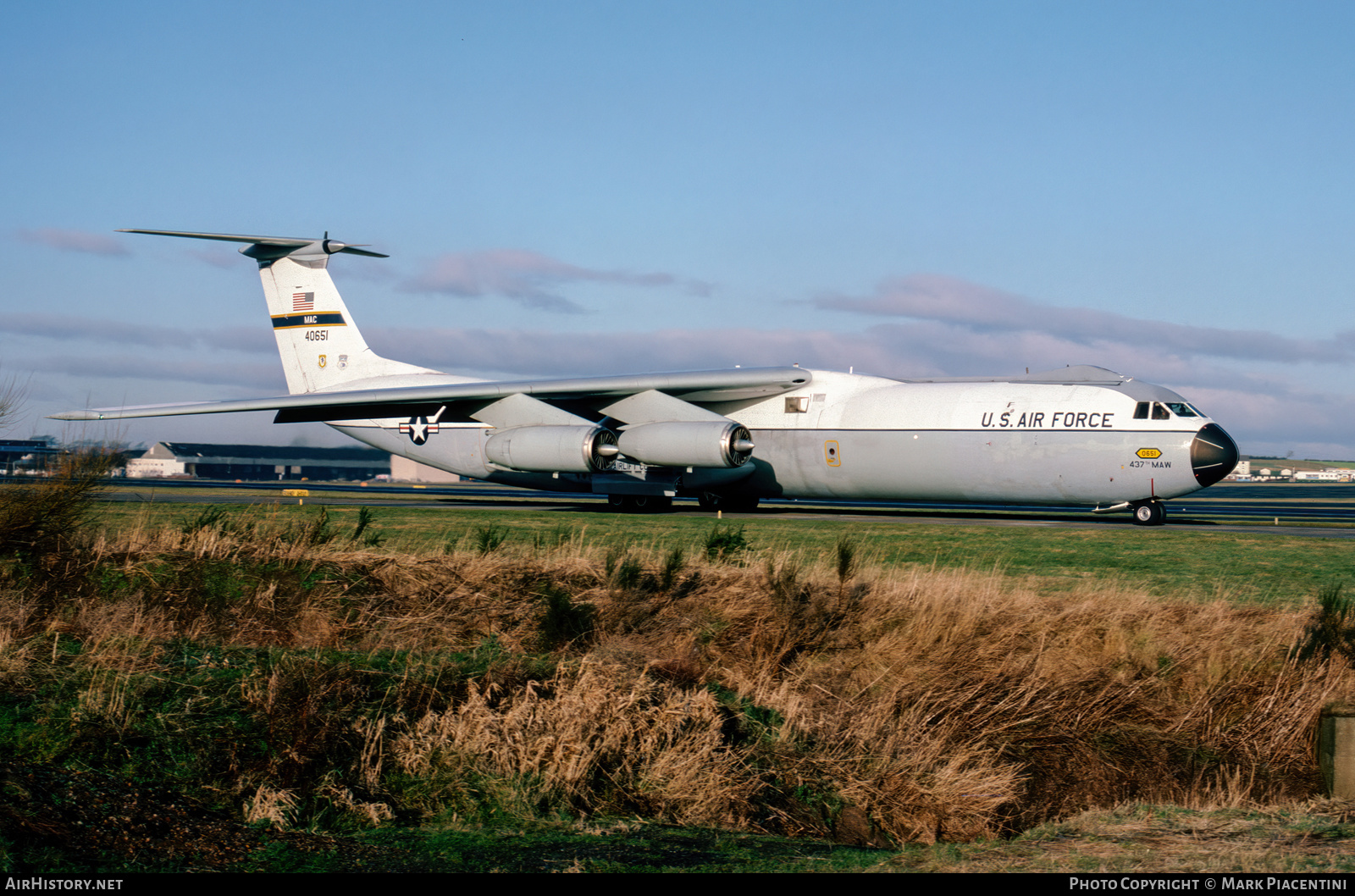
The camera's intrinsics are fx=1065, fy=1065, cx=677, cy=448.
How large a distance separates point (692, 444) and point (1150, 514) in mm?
11129

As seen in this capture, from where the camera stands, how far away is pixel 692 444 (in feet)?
90.1

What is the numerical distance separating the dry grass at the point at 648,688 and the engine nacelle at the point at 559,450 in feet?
44.9

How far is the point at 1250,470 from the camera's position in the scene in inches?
6531

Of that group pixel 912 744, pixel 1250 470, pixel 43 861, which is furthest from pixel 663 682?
pixel 1250 470

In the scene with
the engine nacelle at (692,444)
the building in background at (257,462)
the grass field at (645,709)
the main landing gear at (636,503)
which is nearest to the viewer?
the grass field at (645,709)

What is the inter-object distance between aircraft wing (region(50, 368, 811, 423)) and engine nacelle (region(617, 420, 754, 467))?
1.50 metres

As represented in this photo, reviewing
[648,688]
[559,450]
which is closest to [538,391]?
[559,450]

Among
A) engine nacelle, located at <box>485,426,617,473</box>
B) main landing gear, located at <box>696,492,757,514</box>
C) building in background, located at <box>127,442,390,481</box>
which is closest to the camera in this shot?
engine nacelle, located at <box>485,426,617,473</box>

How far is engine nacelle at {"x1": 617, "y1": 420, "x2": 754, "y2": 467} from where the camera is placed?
89.4 feet

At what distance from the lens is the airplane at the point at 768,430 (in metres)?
24.9

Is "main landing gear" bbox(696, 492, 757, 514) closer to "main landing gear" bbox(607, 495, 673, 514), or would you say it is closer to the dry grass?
"main landing gear" bbox(607, 495, 673, 514)

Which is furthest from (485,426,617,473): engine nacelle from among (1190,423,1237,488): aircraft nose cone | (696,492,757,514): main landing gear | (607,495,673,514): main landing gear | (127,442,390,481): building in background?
(127,442,390,481): building in background

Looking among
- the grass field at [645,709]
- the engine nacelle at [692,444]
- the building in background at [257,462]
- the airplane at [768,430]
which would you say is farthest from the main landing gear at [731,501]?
the building in background at [257,462]

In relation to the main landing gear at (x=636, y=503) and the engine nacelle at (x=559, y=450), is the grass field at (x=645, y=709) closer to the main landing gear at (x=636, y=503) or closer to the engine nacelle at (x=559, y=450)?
the engine nacelle at (x=559, y=450)
